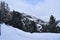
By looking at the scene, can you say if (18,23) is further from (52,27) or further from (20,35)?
(20,35)

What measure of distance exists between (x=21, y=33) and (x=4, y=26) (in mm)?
807

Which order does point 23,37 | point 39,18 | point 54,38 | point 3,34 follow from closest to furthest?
point 54,38, point 23,37, point 3,34, point 39,18

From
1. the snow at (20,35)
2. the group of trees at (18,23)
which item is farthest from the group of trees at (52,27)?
the snow at (20,35)

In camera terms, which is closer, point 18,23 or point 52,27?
point 18,23

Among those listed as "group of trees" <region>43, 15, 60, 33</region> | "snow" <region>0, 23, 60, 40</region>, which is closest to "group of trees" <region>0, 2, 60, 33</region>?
"group of trees" <region>43, 15, 60, 33</region>

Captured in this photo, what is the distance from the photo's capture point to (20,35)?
530 cm

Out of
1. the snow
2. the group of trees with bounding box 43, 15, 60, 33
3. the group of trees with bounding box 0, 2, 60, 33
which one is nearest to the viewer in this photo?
the snow

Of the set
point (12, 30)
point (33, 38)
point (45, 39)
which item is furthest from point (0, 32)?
point (45, 39)

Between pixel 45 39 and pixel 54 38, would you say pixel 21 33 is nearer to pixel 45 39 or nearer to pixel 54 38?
pixel 45 39

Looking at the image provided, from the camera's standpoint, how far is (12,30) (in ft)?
17.7

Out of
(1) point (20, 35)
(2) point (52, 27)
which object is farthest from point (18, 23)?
(1) point (20, 35)

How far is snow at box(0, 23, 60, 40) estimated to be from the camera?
488 centimetres

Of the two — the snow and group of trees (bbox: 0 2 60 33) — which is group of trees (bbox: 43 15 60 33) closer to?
group of trees (bbox: 0 2 60 33)

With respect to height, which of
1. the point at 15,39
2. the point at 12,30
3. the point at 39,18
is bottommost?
the point at 15,39
